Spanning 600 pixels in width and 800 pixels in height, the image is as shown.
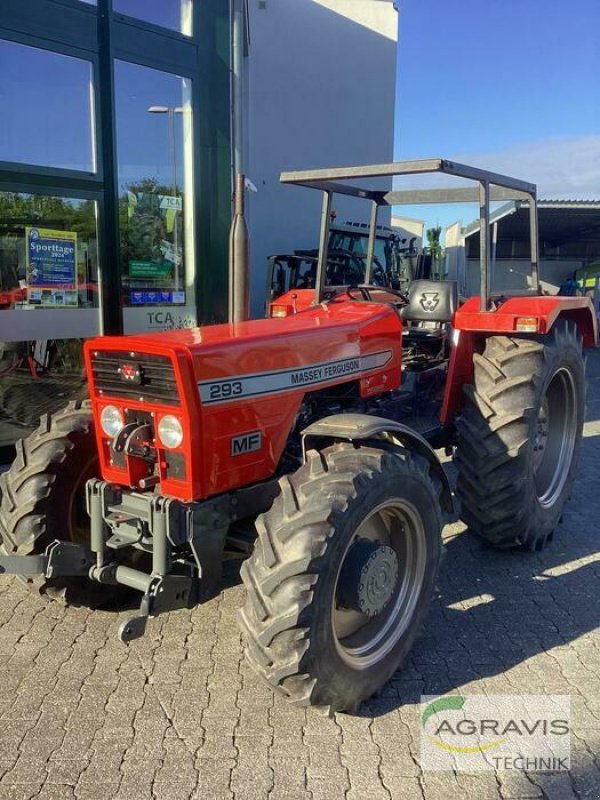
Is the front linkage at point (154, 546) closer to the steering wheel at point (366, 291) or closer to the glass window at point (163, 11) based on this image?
the steering wheel at point (366, 291)

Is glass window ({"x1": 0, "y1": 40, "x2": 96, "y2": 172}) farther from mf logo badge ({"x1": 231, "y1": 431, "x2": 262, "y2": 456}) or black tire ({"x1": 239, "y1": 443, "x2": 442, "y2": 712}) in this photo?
black tire ({"x1": 239, "y1": 443, "x2": 442, "y2": 712})

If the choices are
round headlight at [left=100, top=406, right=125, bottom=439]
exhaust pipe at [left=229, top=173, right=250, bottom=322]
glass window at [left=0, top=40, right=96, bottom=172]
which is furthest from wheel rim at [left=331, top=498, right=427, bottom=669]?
glass window at [left=0, top=40, right=96, bottom=172]

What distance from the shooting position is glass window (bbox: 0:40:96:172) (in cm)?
581

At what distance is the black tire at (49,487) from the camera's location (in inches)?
124

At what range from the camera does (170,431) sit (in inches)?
109

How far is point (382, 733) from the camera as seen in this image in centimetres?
266

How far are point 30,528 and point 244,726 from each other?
131 centimetres

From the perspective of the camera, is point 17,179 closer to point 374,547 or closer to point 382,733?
point 374,547

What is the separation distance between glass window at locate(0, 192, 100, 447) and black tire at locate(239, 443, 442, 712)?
13.3 feet

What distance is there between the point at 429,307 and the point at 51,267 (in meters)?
3.47

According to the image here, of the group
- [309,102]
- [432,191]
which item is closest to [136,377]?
[432,191]

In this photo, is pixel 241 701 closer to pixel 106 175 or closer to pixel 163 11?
pixel 106 175

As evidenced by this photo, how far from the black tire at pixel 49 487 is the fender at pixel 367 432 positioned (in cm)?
110

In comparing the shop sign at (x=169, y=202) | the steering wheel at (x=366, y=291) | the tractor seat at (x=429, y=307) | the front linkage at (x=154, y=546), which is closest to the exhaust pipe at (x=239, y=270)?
the steering wheel at (x=366, y=291)
